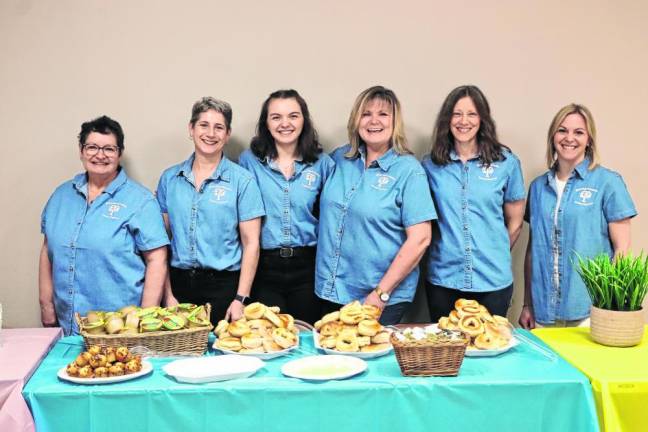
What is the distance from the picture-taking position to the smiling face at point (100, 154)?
2994mm

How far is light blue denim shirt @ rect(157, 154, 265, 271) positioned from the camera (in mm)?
3043

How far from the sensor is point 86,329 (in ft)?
7.50

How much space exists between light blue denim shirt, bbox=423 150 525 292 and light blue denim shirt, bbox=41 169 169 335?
126 cm

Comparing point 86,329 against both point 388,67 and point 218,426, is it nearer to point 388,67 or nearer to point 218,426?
point 218,426

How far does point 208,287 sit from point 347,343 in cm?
94

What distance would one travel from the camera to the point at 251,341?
233cm

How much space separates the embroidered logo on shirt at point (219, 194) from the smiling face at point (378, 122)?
25.8 inches

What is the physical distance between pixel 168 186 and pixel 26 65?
3.63 ft

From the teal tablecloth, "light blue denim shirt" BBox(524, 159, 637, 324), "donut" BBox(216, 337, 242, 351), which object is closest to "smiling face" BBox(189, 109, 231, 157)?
"donut" BBox(216, 337, 242, 351)

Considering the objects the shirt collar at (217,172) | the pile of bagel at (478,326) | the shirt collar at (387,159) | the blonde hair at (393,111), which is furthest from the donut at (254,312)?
the blonde hair at (393,111)

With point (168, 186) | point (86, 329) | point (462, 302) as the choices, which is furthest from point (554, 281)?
point (86, 329)

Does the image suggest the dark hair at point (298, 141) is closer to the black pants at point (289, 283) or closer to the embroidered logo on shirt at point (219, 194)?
the embroidered logo on shirt at point (219, 194)

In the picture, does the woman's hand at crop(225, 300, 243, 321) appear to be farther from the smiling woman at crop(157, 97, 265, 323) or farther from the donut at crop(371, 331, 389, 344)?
the donut at crop(371, 331, 389, 344)

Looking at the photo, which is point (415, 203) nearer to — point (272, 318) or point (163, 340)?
point (272, 318)
